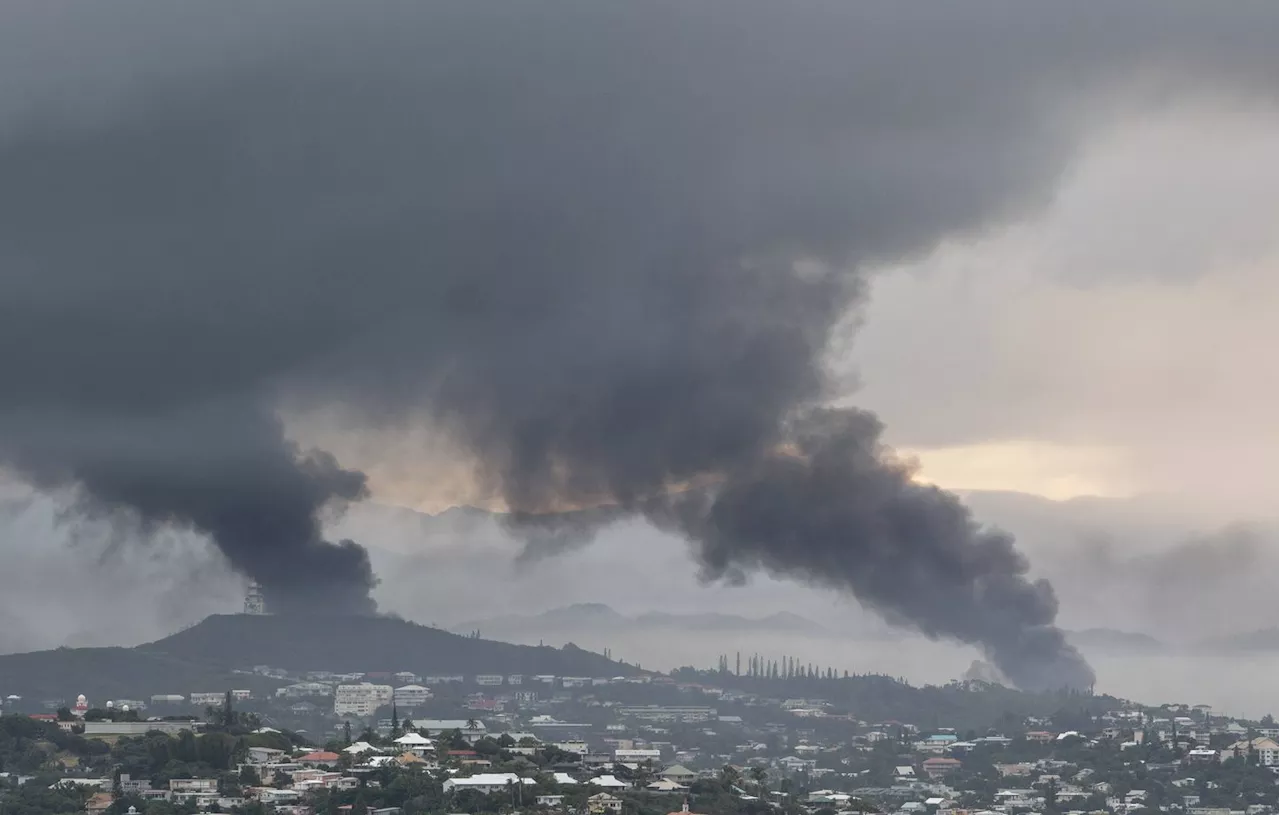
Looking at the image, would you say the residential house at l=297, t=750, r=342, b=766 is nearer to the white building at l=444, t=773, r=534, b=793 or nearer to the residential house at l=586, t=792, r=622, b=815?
the white building at l=444, t=773, r=534, b=793

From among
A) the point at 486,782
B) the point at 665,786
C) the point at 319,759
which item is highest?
the point at 319,759

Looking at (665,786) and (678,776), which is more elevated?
(678,776)

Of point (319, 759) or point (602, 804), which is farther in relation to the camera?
point (319, 759)

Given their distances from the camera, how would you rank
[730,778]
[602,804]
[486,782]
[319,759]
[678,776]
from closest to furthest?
1. [602,804]
2. [486,782]
3. [319,759]
4. [730,778]
5. [678,776]

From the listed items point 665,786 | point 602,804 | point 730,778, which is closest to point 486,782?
point 602,804

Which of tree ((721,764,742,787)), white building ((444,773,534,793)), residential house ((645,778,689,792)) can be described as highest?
tree ((721,764,742,787))

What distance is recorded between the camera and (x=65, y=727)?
187 metres

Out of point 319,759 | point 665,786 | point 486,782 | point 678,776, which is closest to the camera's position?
point 486,782

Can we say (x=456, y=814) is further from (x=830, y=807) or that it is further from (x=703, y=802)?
(x=830, y=807)

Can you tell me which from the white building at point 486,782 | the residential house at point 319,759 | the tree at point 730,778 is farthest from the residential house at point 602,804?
the residential house at point 319,759

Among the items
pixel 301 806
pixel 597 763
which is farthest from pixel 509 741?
pixel 301 806

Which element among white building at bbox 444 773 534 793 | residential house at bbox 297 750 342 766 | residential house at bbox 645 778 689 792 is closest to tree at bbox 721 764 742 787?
residential house at bbox 645 778 689 792

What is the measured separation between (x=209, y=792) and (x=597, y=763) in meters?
34.3

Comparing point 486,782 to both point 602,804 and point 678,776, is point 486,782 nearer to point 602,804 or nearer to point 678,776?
point 602,804
